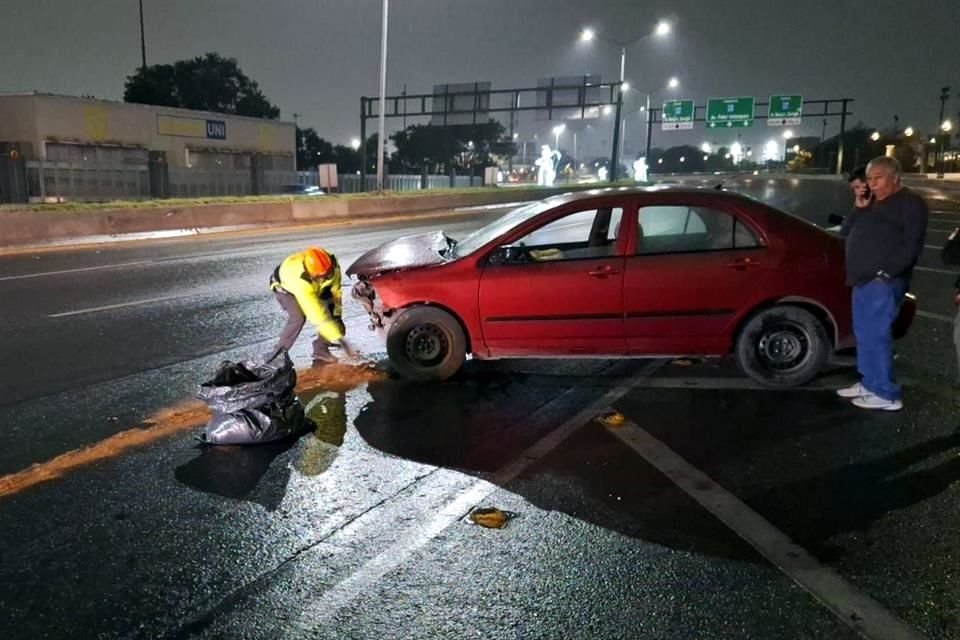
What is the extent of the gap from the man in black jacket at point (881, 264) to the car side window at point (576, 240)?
176 cm

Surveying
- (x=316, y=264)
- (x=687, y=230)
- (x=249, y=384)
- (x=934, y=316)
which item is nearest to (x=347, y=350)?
(x=316, y=264)

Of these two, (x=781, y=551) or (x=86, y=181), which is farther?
(x=86, y=181)

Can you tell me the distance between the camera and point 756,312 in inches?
236

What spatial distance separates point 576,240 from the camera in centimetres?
680

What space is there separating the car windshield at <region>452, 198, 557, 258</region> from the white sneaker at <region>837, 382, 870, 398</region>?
2680mm

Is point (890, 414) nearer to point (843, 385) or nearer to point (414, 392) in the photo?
point (843, 385)

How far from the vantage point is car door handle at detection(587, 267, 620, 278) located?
19.4 feet

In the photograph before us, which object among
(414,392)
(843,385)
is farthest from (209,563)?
(843,385)

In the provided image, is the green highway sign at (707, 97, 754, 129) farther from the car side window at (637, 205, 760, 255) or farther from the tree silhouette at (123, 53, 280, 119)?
the car side window at (637, 205, 760, 255)

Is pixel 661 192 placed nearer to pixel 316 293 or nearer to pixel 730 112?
pixel 316 293

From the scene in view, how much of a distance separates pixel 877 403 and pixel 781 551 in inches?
97.9

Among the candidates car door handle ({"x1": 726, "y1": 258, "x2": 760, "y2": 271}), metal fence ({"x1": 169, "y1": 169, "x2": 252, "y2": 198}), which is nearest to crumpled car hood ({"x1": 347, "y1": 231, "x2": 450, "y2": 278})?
car door handle ({"x1": 726, "y1": 258, "x2": 760, "y2": 271})

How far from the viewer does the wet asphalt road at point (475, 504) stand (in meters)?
3.07

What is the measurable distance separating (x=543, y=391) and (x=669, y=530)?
233 cm
